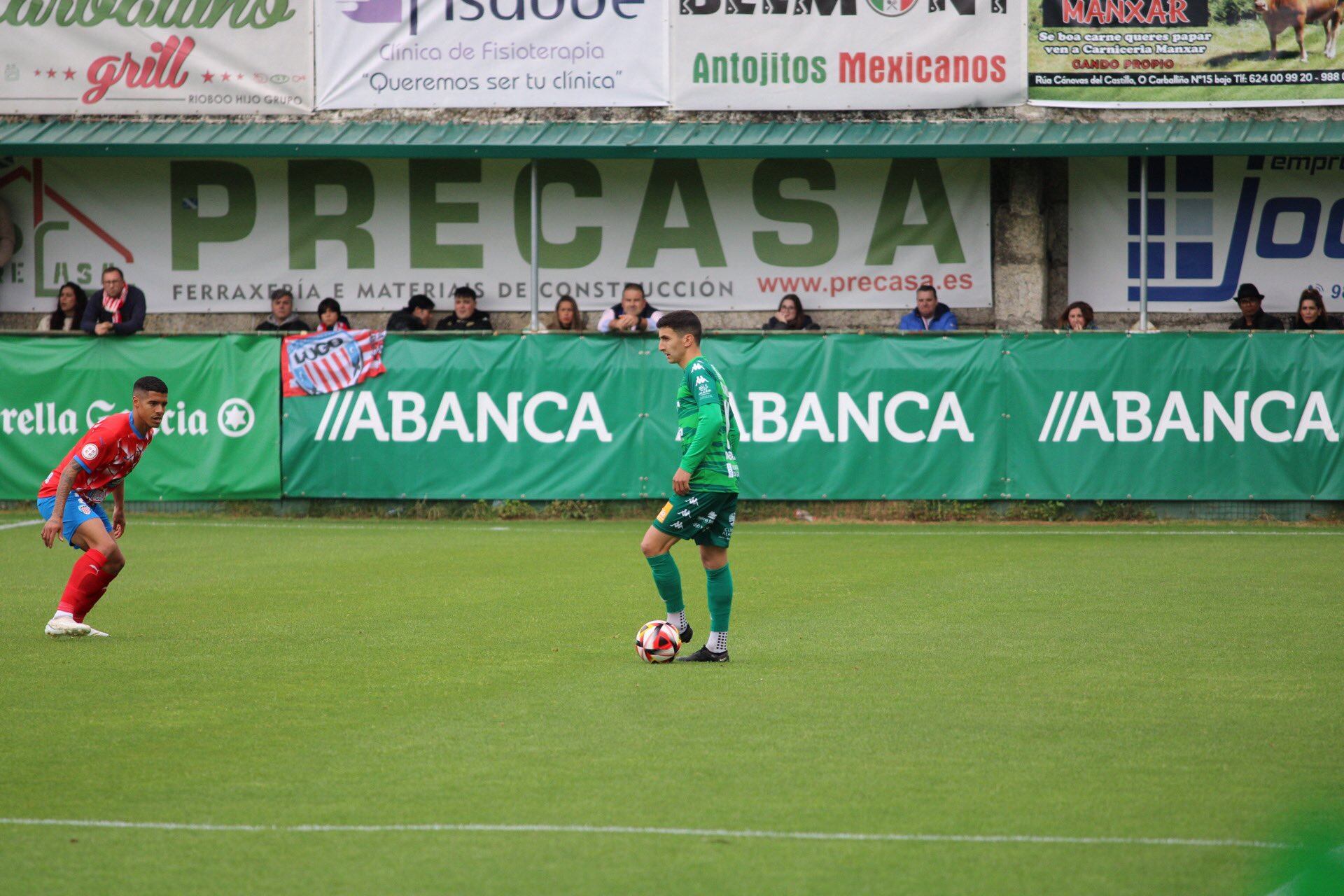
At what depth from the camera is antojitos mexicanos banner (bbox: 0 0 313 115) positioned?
2164 cm

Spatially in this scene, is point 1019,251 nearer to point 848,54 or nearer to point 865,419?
point 848,54

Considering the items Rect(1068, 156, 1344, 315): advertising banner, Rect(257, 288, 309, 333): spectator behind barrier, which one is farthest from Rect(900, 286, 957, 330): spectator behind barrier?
Rect(257, 288, 309, 333): spectator behind barrier

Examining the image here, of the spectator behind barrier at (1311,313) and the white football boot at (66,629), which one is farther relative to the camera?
the spectator behind barrier at (1311,313)

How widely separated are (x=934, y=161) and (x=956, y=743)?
53.8 feet

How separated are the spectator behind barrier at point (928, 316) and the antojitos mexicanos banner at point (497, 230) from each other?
1745 millimetres

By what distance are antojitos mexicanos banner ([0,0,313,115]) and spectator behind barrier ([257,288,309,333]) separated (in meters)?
2.71

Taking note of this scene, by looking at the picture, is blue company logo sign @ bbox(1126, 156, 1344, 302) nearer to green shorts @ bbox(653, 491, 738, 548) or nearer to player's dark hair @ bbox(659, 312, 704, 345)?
player's dark hair @ bbox(659, 312, 704, 345)

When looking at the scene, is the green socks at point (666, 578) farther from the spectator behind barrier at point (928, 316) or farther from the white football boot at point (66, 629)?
the spectator behind barrier at point (928, 316)

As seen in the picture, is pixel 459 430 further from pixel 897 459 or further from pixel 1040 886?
pixel 1040 886

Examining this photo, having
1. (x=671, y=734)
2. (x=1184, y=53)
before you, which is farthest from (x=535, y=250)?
(x=671, y=734)

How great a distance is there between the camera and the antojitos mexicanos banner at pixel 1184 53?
20.6 metres

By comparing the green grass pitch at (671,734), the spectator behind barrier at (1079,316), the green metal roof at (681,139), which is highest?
the green metal roof at (681,139)

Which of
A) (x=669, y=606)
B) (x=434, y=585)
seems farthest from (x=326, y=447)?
(x=669, y=606)

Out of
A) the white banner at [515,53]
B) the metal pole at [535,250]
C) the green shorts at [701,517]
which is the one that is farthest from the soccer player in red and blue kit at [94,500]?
the white banner at [515,53]
